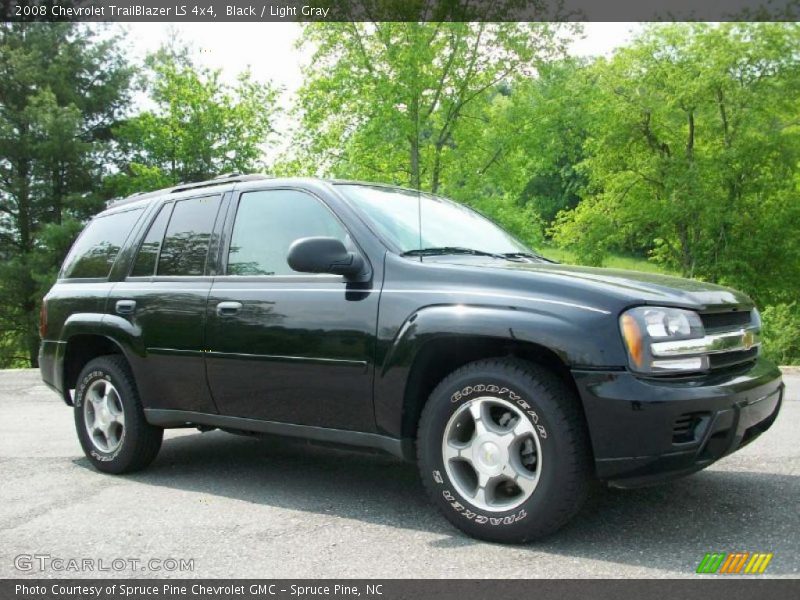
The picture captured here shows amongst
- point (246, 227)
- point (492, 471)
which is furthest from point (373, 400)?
point (246, 227)

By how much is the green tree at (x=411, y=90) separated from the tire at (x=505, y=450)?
71.7ft

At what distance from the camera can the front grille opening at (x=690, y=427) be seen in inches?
127

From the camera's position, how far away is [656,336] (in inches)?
129

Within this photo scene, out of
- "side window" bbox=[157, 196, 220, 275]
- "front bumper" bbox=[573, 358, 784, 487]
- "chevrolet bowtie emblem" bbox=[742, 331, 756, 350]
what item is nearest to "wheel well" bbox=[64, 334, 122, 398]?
"side window" bbox=[157, 196, 220, 275]

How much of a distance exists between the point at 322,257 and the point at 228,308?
3.00ft

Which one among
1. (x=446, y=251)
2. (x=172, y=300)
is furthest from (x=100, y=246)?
(x=446, y=251)

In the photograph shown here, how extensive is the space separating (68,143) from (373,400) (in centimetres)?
3014

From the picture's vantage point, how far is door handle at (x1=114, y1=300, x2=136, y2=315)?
508cm

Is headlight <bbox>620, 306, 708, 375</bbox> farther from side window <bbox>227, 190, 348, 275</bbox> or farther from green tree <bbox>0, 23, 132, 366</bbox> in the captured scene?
green tree <bbox>0, 23, 132, 366</bbox>

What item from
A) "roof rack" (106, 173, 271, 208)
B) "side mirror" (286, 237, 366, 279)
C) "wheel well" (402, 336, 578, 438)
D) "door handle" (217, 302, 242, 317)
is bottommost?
"wheel well" (402, 336, 578, 438)

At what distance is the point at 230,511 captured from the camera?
425 cm

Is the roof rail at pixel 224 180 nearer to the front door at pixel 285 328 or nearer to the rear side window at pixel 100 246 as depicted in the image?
the front door at pixel 285 328

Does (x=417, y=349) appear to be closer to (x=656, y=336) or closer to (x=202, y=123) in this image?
(x=656, y=336)
